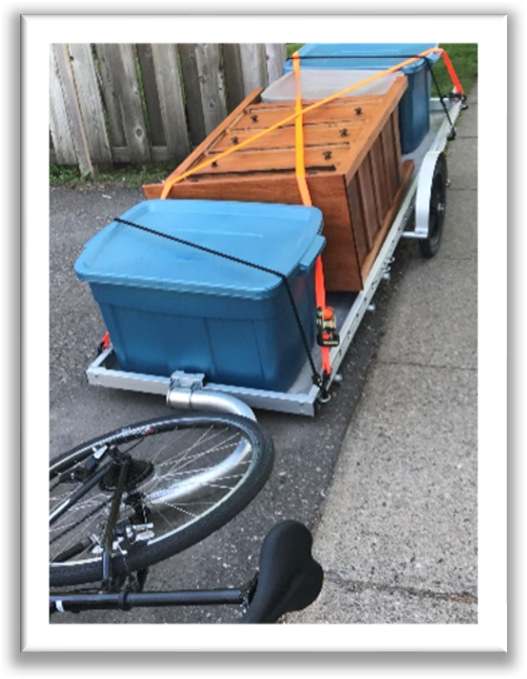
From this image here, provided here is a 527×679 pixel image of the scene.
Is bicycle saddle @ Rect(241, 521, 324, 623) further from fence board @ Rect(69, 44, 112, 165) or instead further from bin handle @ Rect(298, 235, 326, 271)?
fence board @ Rect(69, 44, 112, 165)

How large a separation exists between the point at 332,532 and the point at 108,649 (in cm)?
113

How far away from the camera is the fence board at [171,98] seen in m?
5.43

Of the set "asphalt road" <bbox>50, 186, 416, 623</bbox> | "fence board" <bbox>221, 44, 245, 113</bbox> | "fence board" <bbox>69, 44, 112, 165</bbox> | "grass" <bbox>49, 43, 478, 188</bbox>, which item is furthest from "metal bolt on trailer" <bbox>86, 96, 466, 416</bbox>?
"fence board" <bbox>69, 44, 112, 165</bbox>

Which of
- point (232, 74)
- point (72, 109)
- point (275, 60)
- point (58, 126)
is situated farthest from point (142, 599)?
point (58, 126)

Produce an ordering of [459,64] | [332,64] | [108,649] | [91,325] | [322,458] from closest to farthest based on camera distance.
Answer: [108,649] < [322,458] < [91,325] < [332,64] < [459,64]

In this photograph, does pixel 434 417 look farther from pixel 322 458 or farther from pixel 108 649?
pixel 108 649

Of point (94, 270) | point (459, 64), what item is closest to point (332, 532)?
point (94, 270)

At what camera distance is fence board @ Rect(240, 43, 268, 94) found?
536 centimetres

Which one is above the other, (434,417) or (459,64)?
(459,64)

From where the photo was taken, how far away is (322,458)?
127 inches

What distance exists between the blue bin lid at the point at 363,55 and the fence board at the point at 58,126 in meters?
1.72

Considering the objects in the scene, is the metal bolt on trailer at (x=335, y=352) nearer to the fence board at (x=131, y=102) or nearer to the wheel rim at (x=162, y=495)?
the wheel rim at (x=162, y=495)

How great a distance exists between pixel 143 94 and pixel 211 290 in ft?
10.0

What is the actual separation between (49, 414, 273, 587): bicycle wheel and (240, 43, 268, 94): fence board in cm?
303
